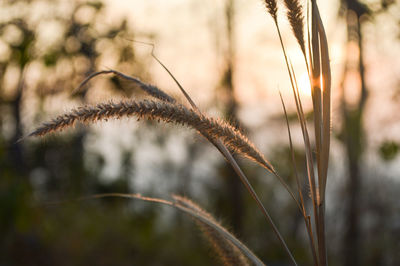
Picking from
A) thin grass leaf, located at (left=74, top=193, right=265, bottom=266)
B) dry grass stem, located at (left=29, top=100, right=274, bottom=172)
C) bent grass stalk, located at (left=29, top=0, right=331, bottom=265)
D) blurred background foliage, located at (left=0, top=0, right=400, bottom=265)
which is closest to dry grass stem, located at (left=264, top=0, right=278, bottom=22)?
bent grass stalk, located at (left=29, top=0, right=331, bottom=265)

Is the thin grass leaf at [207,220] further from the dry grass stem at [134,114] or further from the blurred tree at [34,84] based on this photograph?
the blurred tree at [34,84]

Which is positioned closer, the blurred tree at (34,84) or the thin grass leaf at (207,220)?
the thin grass leaf at (207,220)

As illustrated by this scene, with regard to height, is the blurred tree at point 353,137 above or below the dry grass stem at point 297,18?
above

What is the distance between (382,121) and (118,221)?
18.6 ft

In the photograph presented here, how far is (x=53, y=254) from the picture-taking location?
7031 millimetres

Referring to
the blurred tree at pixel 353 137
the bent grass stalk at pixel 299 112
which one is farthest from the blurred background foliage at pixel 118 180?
the bent grass stalk at pixel 299 112

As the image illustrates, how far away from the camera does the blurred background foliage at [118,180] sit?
670 centimetres

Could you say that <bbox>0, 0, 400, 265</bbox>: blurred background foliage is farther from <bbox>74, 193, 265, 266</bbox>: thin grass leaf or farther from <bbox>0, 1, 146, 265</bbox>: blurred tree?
<bbox>74, 193, 265, 266</bbox>: thin grass leaf

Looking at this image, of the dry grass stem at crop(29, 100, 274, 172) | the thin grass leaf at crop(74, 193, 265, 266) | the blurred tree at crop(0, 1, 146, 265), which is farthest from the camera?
the blurred tree at crop(0, 1, 146, 265)

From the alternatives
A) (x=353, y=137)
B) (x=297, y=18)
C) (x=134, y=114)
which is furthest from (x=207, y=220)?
(x=353, y=137)

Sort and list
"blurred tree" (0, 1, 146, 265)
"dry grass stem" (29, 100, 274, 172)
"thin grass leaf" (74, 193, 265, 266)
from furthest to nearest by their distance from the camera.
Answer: "blurred tree" (0, 1, 146, 265)
"thin grass leaf" (74, 193, 265, 266)
"dry grass stem" (29, 100, 274, 172)

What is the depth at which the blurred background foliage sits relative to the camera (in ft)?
22.0

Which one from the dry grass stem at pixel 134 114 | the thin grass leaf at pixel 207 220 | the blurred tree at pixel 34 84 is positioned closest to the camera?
the dry grass stem at pixel 134 114

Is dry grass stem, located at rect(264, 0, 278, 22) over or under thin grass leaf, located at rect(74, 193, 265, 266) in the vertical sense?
over
